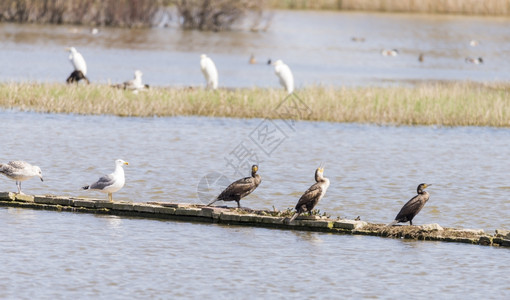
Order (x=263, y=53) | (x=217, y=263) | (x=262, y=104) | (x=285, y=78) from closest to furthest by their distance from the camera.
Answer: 1. (x=217, y=263)
2. (x=262, y=104)
3. (x=285, y=78)
4. (x=263, y=53)

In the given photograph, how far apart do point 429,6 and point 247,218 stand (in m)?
78.0

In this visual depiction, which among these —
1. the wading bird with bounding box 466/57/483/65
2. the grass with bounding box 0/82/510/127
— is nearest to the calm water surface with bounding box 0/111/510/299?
the grass with bounding box 0/82/510/127

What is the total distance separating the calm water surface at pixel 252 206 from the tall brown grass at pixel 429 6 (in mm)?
60853

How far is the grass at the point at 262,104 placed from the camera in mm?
33625

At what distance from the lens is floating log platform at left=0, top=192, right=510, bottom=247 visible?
1711cm

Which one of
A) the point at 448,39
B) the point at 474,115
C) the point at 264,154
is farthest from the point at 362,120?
the point at 448,39

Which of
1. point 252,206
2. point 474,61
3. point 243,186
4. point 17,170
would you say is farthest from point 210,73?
point 474,61

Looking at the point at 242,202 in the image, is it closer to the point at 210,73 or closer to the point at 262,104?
the point at 262,104

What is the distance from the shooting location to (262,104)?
34250mm

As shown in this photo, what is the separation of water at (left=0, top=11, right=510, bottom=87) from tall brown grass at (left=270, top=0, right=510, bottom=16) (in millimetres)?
1879

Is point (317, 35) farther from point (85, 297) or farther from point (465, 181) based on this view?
point (85, 297)

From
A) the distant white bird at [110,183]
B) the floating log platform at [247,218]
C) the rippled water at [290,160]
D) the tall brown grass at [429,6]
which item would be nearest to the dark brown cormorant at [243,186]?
the floating log platform at [247,218]

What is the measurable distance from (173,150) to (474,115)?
408 inches

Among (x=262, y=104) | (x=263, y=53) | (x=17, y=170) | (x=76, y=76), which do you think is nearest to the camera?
(x=17, y=170)
